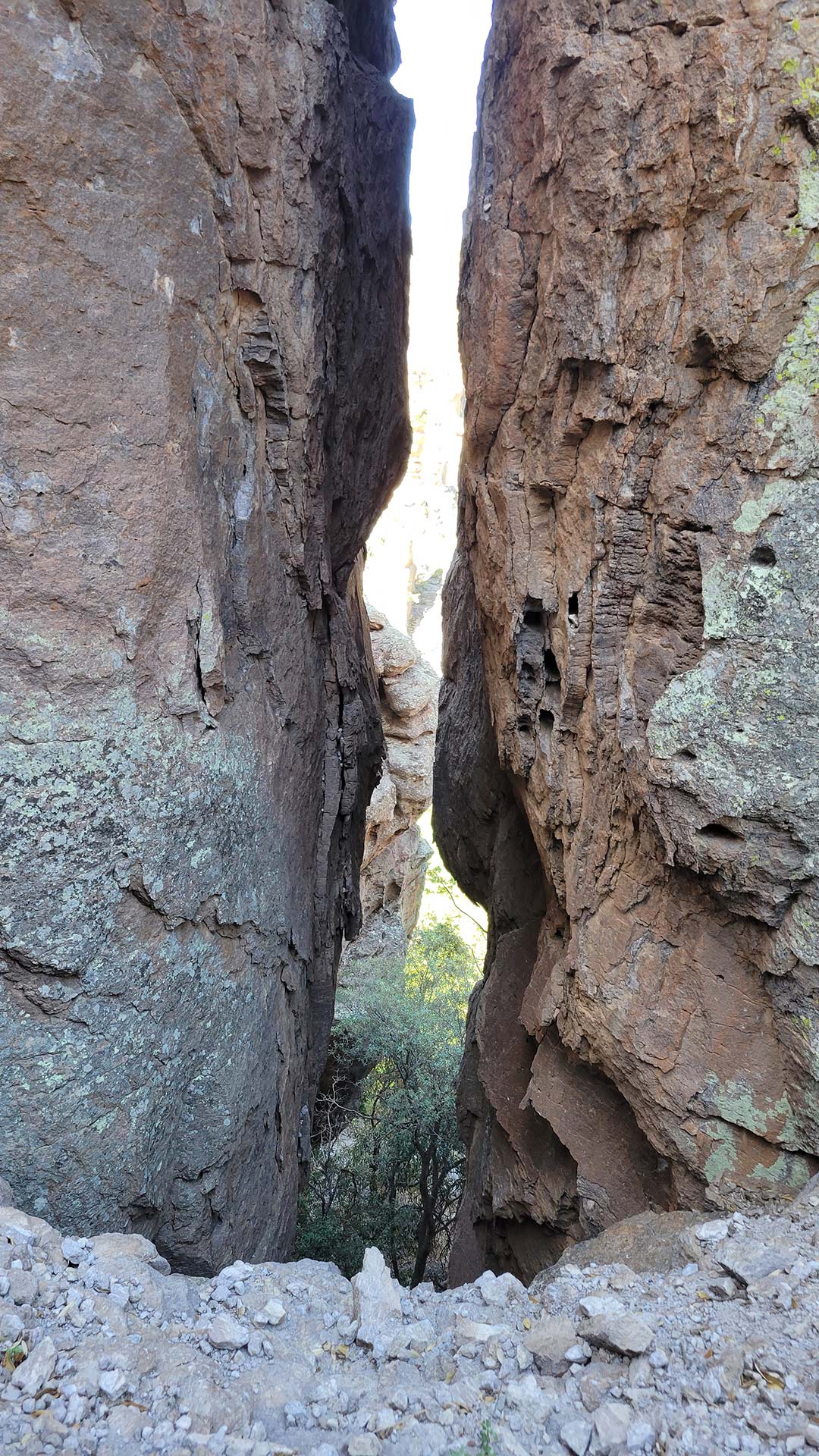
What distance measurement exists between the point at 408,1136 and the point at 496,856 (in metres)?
4.25

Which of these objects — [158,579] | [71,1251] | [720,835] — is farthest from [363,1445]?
[158,579]

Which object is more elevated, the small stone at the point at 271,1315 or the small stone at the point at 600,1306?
the small stone at the point at 600,1306

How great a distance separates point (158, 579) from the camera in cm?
438

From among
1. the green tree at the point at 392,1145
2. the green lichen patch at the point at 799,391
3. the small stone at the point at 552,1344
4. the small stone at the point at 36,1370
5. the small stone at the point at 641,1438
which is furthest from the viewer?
the green tree at the point at 392,1145

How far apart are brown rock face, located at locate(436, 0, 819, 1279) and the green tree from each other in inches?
144

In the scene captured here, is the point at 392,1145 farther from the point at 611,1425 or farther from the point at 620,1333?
the point at 611,1425

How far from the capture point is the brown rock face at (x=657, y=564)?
404 centimetres

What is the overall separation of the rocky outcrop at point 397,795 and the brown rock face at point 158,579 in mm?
10508

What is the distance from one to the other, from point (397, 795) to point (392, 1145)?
8.52m

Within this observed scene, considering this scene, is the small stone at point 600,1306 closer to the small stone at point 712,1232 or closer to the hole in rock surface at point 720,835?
the small stone at point 712,1232

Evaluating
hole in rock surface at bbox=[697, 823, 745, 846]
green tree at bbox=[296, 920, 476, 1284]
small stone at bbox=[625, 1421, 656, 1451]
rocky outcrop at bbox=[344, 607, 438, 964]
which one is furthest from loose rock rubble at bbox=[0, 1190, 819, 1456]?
rocky outcrop at bbox=[344, 607, 438, 964]

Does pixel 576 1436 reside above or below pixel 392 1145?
above

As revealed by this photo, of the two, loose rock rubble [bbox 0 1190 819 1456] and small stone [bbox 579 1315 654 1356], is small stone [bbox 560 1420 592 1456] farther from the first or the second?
small stone [bbox 579 1315 654 1356]

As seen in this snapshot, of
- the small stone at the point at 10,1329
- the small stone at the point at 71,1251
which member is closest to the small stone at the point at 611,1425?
the small stone at the point at 10,1329
